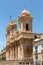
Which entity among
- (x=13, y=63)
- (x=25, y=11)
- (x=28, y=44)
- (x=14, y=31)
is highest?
(x=25, y=11)

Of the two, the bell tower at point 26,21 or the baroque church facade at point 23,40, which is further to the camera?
the bell tower at point 26,21

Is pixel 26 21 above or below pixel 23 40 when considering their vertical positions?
above

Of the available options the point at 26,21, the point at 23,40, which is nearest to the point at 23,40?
the point at 23,40

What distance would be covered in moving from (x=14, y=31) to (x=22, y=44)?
472 inches

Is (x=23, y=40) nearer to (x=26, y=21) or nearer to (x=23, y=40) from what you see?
(x=23, y=40)

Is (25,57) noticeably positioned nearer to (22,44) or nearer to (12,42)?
(22,44)

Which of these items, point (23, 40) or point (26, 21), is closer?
point (23, 40)

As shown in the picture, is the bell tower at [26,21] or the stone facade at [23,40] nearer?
the stone facade at [23,40]

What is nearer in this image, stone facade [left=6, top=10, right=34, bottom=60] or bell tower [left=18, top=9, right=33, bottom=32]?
stone facade [left=6, top=10, right=34, bottom=60]

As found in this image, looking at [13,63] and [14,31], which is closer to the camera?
[13,63]

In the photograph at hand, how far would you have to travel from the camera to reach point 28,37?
63.9m

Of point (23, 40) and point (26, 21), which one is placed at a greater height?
point (26, 21)

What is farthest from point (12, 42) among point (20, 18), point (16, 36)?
point (20, 18)

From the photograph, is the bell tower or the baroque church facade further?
the bell tower
